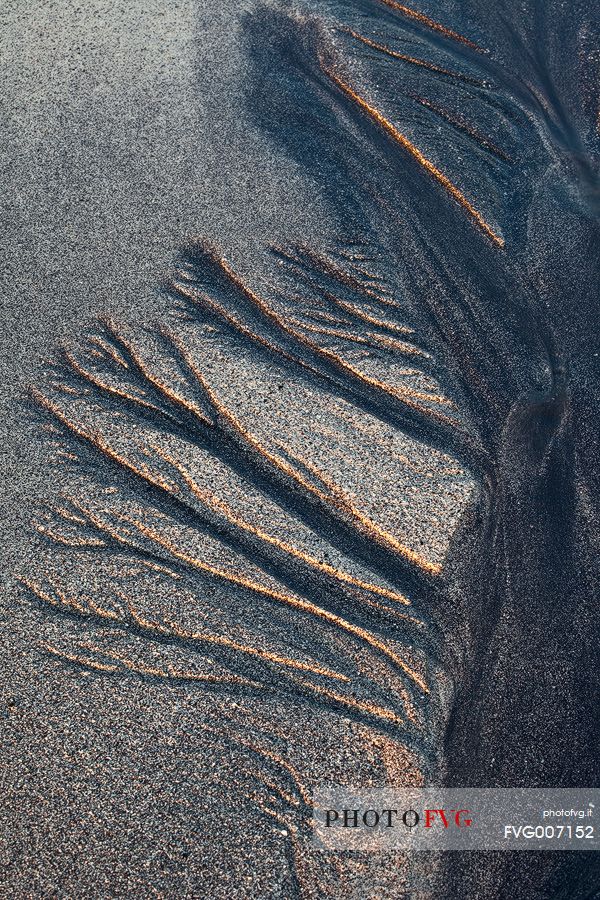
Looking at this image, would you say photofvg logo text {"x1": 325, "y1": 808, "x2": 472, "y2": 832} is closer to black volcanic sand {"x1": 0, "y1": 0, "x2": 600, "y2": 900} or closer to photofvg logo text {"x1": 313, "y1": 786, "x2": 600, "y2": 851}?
photofvg logo text {"x1": 313, "y1": 786, "x2": 600, "y2": 851}

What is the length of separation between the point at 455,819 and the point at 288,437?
195cm

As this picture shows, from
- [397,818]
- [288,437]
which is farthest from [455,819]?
[288,437]

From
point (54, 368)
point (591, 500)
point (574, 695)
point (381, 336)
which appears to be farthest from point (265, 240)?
point (574, 695)

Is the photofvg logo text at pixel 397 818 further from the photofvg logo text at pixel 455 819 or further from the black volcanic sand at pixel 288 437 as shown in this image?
the black volcanic sand at pixel 288 437

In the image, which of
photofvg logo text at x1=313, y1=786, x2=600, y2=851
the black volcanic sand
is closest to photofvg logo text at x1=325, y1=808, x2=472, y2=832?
photofvg logo text at x1=313, y1=786, x2=600, y2=851

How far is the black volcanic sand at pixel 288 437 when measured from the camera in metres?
2.87

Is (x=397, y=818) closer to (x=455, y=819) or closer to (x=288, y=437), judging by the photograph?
(x=455, y=819)

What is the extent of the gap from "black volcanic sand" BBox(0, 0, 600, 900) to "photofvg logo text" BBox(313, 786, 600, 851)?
0.19 ft

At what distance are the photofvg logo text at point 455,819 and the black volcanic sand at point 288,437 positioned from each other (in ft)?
0.19

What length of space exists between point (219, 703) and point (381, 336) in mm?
2306

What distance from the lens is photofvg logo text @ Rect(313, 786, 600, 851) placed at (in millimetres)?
2801

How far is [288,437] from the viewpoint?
379 centimetres

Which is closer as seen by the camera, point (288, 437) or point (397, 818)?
point (397, 818)

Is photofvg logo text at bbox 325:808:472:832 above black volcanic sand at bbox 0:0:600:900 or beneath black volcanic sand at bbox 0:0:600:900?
beneath
